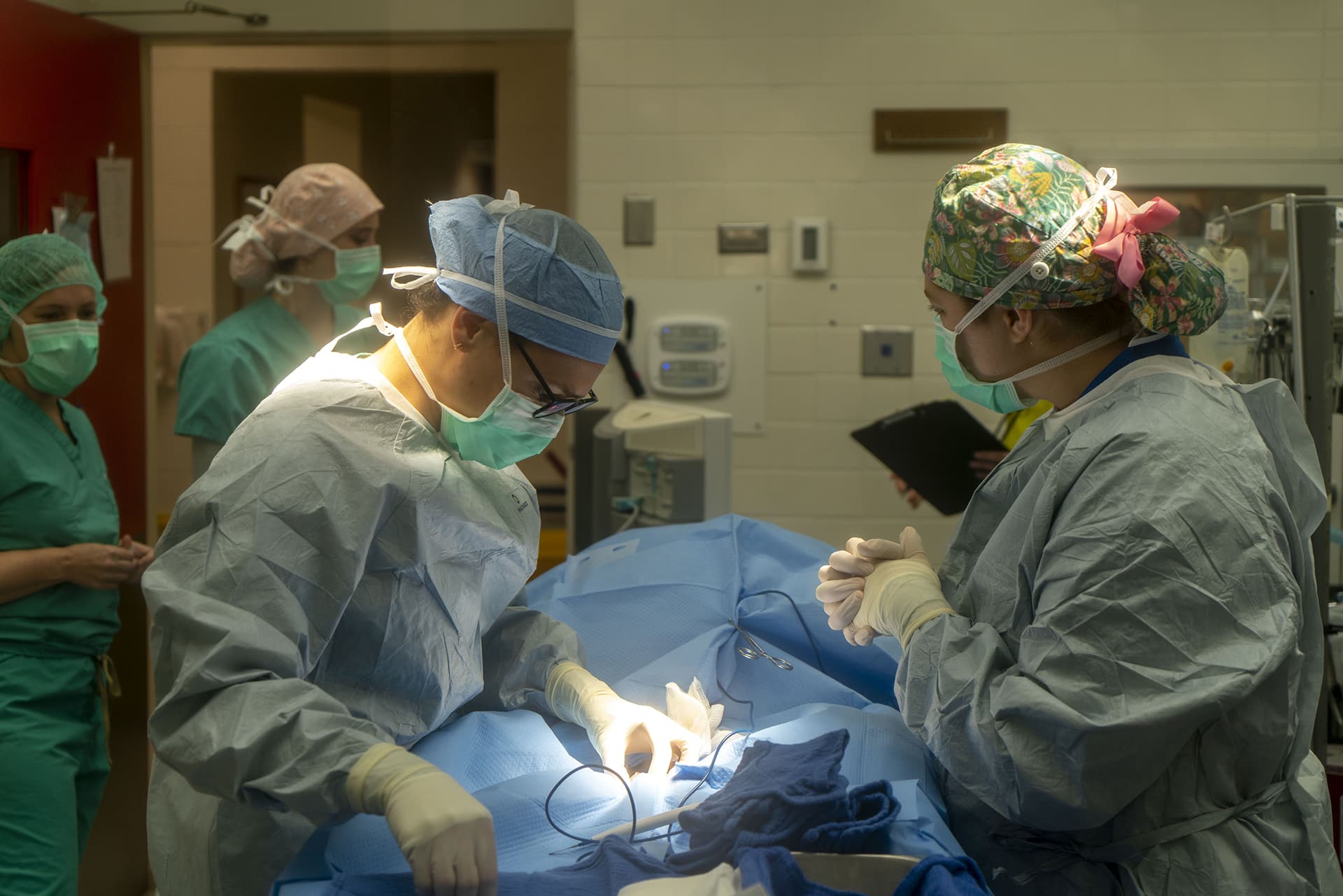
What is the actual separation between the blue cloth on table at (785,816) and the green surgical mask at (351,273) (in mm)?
2149

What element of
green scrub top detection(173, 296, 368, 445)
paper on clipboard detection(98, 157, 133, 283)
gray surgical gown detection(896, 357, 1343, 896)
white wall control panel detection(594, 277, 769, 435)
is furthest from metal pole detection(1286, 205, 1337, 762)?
paper on clipboard detection(98, 157, 133, 283)

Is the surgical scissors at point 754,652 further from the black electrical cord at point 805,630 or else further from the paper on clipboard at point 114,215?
the paper on clipboard at point 114,215

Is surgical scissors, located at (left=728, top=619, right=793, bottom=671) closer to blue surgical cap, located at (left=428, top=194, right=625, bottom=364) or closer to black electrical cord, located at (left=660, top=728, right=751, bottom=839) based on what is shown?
black electrical cord, located at (left=660, top=728, right=751, bottom=839)

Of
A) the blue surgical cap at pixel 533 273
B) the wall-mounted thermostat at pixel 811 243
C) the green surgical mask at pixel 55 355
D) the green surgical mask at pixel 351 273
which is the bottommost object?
the green surgical mask at pixel 55 355

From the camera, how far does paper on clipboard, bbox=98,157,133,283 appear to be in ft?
11.3

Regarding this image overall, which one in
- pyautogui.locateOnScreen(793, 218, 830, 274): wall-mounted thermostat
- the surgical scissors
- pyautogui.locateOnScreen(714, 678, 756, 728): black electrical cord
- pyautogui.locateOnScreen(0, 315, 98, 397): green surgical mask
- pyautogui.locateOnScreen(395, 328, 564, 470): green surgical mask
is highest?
pyautogui.locateOnScreen(793, 218, 830, 274): wall-mounted thermostat

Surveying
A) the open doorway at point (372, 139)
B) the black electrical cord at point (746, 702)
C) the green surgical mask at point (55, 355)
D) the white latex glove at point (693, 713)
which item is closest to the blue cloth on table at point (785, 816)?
the white latex glove at point (693, 713)

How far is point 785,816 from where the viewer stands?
1374 mm

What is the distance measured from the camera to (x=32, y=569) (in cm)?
239

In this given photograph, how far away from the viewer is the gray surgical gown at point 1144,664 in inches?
52.9

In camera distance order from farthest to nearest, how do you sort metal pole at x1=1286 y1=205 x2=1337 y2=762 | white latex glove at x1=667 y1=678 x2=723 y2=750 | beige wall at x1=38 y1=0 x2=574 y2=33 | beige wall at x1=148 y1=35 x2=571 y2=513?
1. beige wall at x1=148 y1=35 x2=571 y2=513
2. beige wall at x1=38 y1=0 x2=574 y2=33
3. metal pole at x1=1286 y1=205 x2=1337 y2=762
4. white latex glove at x1=667 y1=678 x2=723 y2=750

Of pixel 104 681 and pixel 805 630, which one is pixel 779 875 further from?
pixel 104 681

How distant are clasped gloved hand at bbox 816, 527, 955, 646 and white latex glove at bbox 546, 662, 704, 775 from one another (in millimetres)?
319

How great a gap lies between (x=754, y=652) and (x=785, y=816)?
2.61 feet
